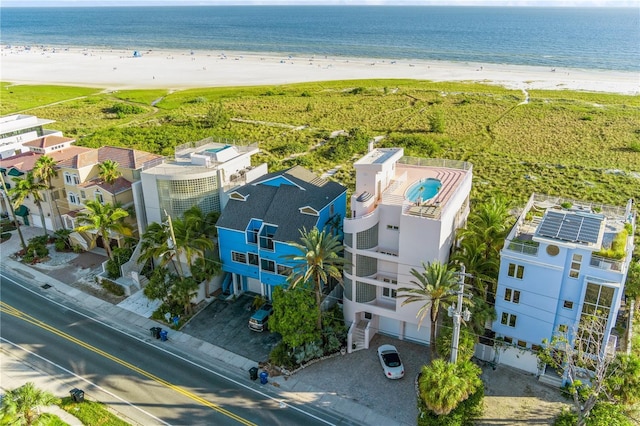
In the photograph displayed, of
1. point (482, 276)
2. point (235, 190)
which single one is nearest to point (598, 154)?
point (482, 276)

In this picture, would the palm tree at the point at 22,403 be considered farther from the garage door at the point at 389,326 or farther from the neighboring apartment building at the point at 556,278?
the neighboring apartment building at the point at 556,278

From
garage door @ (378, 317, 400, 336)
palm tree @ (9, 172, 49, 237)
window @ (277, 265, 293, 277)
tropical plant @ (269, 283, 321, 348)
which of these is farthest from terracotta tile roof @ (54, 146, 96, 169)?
garage door @ (378, 317, 400, 336)

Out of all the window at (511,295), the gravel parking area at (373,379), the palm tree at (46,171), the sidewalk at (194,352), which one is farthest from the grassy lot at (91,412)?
the palm tree at (46,171)

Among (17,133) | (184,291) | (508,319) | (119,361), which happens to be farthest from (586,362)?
(17,133)

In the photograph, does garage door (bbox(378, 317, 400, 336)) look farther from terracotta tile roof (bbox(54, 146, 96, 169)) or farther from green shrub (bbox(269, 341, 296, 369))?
terracotta tile roof (bbox(54, 146, 96, 169))

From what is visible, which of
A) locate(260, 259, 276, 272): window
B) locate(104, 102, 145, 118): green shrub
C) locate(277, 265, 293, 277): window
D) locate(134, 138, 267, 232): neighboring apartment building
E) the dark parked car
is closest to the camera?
the dark parked car

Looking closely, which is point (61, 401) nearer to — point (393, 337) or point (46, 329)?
point (46, 329)
